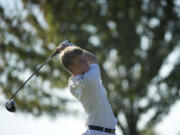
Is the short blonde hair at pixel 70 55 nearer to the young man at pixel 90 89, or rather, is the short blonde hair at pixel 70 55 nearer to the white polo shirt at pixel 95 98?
the young man at pixel 90 89

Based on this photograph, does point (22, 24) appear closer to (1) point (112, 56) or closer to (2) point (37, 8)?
(2) point (37, 8)

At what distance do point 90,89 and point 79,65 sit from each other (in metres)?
0.33

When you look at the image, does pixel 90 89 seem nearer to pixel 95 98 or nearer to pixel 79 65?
pixel 95 98

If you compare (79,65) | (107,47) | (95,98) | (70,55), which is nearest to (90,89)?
(95,98)

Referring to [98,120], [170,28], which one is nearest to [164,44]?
[170,28]

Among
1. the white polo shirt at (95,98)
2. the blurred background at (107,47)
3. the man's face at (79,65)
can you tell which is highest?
the blurred background at (107,47)

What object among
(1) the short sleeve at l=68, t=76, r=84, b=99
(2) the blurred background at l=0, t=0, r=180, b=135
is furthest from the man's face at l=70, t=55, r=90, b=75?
(2) the blurred background at l=0, t=0, r=180, b=135

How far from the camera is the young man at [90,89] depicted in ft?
15.1

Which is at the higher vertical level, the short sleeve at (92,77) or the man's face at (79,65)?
the man's face at (79,65)

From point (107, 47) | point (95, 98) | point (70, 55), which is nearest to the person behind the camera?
point (70, 55)

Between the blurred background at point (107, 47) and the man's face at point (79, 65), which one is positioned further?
the blurred background at point (107, 47)

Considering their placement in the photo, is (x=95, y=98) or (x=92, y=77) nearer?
(x=92, y=77)

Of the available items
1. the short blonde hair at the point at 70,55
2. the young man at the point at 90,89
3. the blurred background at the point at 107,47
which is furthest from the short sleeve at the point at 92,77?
the blurred background at the point at 107,47

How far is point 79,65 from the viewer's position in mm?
4684
